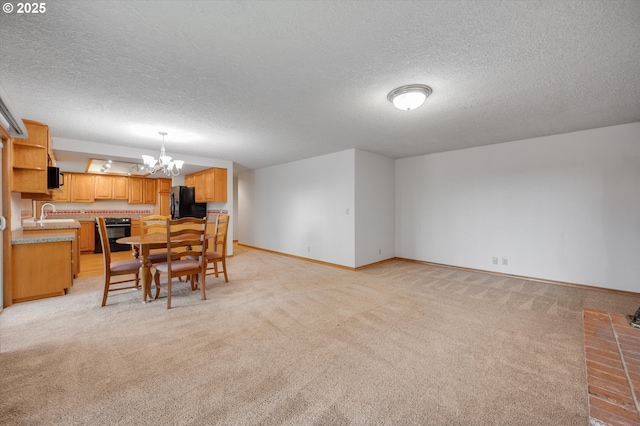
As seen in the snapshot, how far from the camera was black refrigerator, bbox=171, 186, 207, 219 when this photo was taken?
6346 millimetres

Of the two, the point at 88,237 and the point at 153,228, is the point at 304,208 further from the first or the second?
the point at 88,237

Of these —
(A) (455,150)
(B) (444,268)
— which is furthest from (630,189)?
(B) (444,268)

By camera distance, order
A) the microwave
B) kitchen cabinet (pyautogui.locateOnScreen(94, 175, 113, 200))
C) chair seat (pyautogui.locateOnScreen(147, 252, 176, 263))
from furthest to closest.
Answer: kitchen cabinet (pyautogui.locateOnScreen(94, 175, 113, 200)) < the microwave < chair seat (pyautogui.locateOnScreen(147, 252, 176, 263))

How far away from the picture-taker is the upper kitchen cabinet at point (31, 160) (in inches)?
123

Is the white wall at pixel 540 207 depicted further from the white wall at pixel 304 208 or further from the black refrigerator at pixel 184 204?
the black refrigerator at pixel 184 204

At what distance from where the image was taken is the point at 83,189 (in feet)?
21.9

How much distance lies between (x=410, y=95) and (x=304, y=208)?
383 centimetres

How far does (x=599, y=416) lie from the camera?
0.82m

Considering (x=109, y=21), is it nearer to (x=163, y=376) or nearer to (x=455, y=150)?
(x=163, y=376)

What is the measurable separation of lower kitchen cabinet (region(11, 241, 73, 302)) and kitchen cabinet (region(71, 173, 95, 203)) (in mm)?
4577

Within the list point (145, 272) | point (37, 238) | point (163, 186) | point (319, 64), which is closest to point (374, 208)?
point (319, 64)

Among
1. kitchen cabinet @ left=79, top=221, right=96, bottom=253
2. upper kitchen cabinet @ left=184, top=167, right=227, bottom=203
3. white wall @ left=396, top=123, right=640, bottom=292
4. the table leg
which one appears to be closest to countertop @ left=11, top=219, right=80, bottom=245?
the table leg

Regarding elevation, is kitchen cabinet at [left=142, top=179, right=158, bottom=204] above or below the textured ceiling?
below

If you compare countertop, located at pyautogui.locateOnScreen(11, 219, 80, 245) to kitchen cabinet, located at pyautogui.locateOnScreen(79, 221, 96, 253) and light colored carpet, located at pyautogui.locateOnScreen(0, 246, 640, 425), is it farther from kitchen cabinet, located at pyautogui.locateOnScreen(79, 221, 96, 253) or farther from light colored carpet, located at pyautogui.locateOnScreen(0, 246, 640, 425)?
kitchen cabinet, located at pyautogui.locateOnScreen(79, 221, 96, 253)
